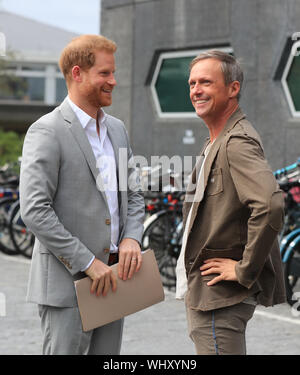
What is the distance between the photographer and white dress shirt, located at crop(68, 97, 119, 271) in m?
2.99

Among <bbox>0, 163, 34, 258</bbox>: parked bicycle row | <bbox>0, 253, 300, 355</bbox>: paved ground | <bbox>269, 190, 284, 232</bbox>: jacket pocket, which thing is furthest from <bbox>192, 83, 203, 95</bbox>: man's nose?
<bbox>0, 163, 34, 258</bbox>: parked bicycle row

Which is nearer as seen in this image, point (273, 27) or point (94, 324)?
point (94, 324)

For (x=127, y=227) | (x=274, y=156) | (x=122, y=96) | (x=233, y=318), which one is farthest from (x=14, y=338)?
(x=122, y=96)

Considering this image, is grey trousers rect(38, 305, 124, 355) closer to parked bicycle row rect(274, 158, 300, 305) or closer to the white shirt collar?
the white shirt collar

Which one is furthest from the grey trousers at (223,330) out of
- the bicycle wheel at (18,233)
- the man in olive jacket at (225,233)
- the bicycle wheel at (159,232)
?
the bicycle wheel at (18,233)

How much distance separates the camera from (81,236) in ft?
9.53

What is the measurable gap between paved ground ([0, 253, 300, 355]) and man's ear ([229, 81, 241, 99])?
9.78 ft

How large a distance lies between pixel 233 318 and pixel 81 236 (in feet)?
2.31

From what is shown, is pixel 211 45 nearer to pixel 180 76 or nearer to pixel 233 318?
pixel 180 76

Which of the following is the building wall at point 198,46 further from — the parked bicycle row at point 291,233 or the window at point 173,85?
the parked bicycle row at point 291,233

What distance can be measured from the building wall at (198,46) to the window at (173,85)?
13cm

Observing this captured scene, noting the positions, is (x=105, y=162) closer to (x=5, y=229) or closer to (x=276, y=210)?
(x=276, y=210)

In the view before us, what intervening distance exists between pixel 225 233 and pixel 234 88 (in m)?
0.57

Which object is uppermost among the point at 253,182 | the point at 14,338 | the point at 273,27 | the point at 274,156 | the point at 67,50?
the point at 273,27
